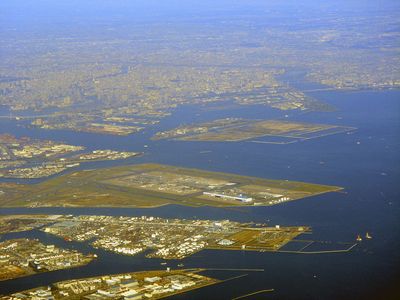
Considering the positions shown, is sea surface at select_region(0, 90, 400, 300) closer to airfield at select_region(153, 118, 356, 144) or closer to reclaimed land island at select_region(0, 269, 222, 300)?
reclaimed land island at select_region(0, 269, 222, 300)

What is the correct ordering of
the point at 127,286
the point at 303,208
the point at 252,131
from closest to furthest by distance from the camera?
the point at 127,286, the point at 303,208, the point at 252,131

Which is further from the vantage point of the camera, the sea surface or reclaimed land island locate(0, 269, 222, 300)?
the sea surface

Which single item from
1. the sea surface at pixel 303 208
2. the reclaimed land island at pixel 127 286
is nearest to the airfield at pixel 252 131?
the sea surface at pixel 303 208

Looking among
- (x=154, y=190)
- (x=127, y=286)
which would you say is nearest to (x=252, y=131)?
(x=154, y=190)

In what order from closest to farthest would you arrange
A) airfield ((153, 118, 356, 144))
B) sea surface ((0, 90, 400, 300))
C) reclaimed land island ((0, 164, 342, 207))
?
A: sea surface ((0, 90, 400, 300))
reclaimed land island ((0, 164, 342, 207))
airfield ((153, 118, 356, 144))

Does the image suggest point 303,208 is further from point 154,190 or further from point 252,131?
point 252,131

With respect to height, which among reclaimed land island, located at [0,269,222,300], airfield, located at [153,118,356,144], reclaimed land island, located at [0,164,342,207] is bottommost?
airfield, located at [153,118,356,144]

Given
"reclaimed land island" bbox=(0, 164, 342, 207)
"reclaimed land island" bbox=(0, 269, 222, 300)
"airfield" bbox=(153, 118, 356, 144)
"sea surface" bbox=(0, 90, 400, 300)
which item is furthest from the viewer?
"airfield" bbox=(153, 118, 356, 144)

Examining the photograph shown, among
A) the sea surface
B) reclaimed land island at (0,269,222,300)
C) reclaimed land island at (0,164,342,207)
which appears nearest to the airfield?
the sea surface
